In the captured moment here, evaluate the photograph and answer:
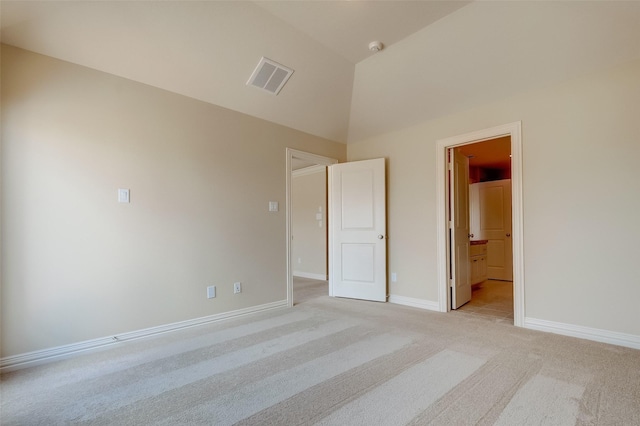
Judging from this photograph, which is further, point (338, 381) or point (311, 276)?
point (311, 276)

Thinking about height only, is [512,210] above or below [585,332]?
above

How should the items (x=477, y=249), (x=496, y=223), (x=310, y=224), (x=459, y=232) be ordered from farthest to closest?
(x=310, y=224), (x=496, y=223), (x=477, y=249), (x=459, y=232)

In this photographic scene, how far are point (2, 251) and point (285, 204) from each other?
8.55 feet

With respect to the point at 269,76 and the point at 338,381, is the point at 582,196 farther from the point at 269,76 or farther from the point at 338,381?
the point at 269,76

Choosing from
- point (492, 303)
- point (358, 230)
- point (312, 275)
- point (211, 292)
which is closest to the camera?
point (211, 292)

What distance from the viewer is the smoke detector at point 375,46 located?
9.90 feet

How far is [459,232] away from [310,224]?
3.27 metres

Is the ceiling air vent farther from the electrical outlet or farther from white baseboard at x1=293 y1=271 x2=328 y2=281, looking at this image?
white baseboard at x1=293 y1=271 x2=328 y2=281

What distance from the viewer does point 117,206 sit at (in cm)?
270

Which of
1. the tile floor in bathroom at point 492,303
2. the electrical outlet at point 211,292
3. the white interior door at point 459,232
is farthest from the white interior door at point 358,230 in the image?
the electrical outlet at point 211,292

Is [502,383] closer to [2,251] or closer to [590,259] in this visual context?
[590,259]

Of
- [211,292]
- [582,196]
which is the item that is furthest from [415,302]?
[211,292]

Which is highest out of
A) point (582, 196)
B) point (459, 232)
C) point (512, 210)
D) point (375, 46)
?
point (375, 46)

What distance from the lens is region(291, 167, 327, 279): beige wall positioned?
6156 mm
